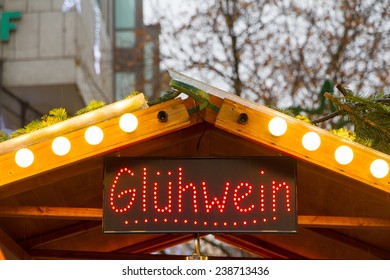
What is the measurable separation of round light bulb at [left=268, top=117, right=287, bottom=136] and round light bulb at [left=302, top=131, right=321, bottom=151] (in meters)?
0.16

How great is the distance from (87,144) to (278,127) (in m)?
1.33

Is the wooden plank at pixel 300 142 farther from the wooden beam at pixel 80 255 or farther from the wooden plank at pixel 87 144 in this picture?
the wooden beam at pixel 80 255

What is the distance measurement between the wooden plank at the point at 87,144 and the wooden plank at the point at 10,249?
60.6 inches

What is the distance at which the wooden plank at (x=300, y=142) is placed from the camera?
5906 mm

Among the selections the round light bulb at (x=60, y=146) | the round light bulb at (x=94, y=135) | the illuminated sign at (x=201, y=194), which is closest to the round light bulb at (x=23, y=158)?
the round light bulb at (x=60, y=146)

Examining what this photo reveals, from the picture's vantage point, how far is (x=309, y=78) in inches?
775

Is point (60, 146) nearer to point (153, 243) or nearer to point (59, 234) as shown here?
point (59, 234)

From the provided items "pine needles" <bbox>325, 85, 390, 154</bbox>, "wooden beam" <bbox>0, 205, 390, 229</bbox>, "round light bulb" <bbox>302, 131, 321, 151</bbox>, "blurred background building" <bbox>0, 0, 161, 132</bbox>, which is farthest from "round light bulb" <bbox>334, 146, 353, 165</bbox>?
"blurred background building" <bbox>0, 0, 161, 132</bbox>

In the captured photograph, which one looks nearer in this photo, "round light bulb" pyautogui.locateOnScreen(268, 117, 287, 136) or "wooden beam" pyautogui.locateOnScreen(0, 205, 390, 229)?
Result: "round light bulb" pyautogui.locateOnScreen(268, 117, 287, 136)

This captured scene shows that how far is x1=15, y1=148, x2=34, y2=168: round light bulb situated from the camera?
5930mm

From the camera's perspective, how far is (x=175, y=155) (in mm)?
7117

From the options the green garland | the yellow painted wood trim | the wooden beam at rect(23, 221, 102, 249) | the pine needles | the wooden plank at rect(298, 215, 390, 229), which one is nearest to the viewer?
the yellow painted wood trim

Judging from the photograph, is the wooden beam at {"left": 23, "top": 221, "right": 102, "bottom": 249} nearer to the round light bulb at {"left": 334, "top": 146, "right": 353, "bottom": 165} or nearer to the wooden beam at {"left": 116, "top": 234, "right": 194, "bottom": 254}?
the wooden beam at {"left": 116, "top": 234, "right": 194, "bottom": 254}

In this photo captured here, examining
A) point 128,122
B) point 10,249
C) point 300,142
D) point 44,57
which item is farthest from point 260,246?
point 44,57
